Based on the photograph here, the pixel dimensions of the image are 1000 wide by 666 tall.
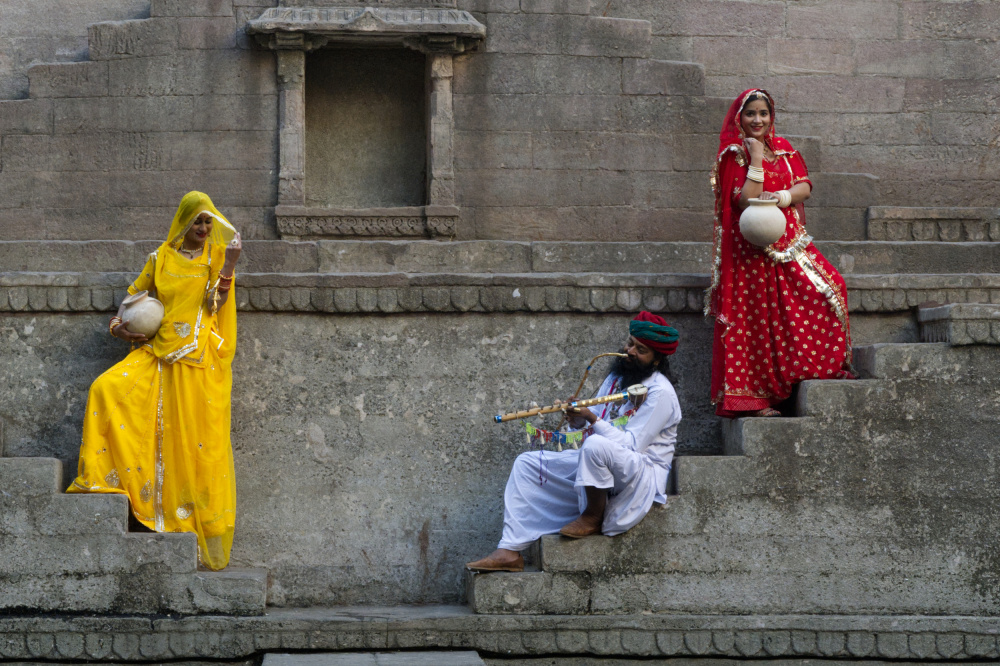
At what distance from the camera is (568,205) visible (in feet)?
31.9

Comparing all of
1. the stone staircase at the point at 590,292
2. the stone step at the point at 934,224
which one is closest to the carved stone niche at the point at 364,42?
the stone staircase at the point at 590,292

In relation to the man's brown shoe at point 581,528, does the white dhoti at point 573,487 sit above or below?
above

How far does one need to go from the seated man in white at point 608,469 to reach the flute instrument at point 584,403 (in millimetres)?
48

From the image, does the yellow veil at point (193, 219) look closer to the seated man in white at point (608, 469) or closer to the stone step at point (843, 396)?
the seated man in white at point (608, 469)

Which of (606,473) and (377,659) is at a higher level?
(606,473)

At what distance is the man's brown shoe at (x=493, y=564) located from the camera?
7.04 m

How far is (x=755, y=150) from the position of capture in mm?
7570

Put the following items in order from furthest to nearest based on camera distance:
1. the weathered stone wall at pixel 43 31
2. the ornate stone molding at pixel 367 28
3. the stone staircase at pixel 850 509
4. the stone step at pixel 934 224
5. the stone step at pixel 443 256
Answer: the weathered stone wall at pixel 43 31
the stone step at pixel 934 224
the ornate stone molding at pixel 367 28
the stone step at pixel 443 256
the stone staircase at pixel 850 509

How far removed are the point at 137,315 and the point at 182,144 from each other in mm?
2731

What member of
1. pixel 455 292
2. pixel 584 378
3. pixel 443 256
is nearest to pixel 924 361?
pixel 584 378

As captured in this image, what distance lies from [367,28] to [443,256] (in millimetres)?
2072

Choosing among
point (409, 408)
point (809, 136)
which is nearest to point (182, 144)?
point (409, 408)

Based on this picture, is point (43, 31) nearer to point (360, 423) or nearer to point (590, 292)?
point (360, 423)

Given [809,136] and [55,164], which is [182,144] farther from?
[809,136]
